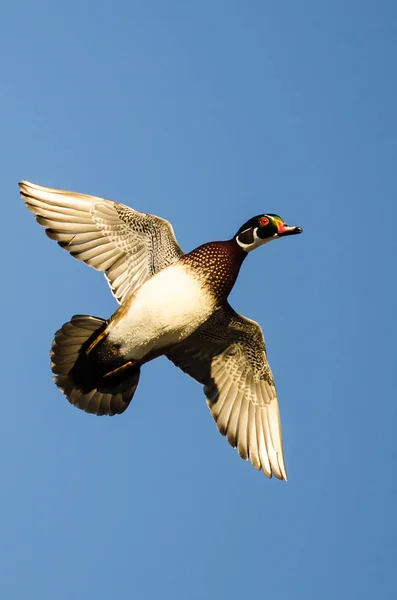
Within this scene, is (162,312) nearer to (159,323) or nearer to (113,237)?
(159,323)

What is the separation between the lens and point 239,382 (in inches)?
463

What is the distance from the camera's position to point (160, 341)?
34.6 feet

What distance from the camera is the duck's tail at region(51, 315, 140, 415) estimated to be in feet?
34.9

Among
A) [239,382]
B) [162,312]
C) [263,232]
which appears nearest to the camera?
[162,312]

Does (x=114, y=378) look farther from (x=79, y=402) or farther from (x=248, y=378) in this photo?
(x=248, y=378)

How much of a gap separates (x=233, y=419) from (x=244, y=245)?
181 centimetres

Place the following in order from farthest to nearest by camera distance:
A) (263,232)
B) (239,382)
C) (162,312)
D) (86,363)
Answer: (239,382)
(263,232)
(86,363)
(162,312)

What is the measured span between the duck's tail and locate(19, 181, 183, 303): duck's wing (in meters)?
0.47

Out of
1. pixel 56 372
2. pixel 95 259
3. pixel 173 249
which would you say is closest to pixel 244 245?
pixel 173 249

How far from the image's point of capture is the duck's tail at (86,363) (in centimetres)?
1063

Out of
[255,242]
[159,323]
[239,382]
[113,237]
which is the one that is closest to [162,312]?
[159,323]

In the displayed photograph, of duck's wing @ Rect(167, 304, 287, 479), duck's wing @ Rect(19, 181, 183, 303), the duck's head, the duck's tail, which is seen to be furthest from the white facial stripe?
the duck's tail

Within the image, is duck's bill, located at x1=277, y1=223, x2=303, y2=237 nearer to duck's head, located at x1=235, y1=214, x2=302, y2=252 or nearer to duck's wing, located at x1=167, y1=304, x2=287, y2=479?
duck's head, located at x1=235, y1=214, x2=302, y2=252

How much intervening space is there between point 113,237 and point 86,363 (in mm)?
1199
